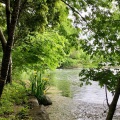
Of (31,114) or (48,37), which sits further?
(48,37)

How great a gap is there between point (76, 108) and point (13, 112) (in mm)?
3451

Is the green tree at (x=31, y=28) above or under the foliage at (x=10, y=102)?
above

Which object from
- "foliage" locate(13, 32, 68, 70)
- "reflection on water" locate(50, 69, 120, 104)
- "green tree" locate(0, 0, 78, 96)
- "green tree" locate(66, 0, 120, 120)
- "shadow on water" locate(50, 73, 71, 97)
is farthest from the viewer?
"shadow on water" locate(50, 73, 71, 97)

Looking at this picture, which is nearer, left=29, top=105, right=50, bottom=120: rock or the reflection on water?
left=29, top=105, right=50, bottom=120: rock

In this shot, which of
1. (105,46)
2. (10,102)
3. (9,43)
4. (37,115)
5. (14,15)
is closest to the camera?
(105,46)

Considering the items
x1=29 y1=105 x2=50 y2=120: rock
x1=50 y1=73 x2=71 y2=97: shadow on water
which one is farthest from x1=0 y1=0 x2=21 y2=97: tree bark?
x1=50 y1=73 x2=71 y2=97: shadow on water

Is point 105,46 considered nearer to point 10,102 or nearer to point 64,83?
point 10,102

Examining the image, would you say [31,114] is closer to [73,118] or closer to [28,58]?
[73,118]

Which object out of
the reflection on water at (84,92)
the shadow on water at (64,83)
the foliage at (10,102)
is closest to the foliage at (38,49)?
the foliage at (10,102)

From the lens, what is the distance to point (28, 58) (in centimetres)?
935

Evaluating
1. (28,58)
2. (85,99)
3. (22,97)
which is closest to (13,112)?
(22,97)

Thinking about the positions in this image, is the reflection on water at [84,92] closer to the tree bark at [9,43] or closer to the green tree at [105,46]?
the tree bark at [9,43]

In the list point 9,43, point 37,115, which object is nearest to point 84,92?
point 37,115

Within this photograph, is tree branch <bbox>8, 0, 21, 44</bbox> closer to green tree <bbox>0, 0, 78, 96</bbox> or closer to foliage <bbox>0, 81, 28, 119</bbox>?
green tree <bbox>0, 0, 78, 96</bbox>
